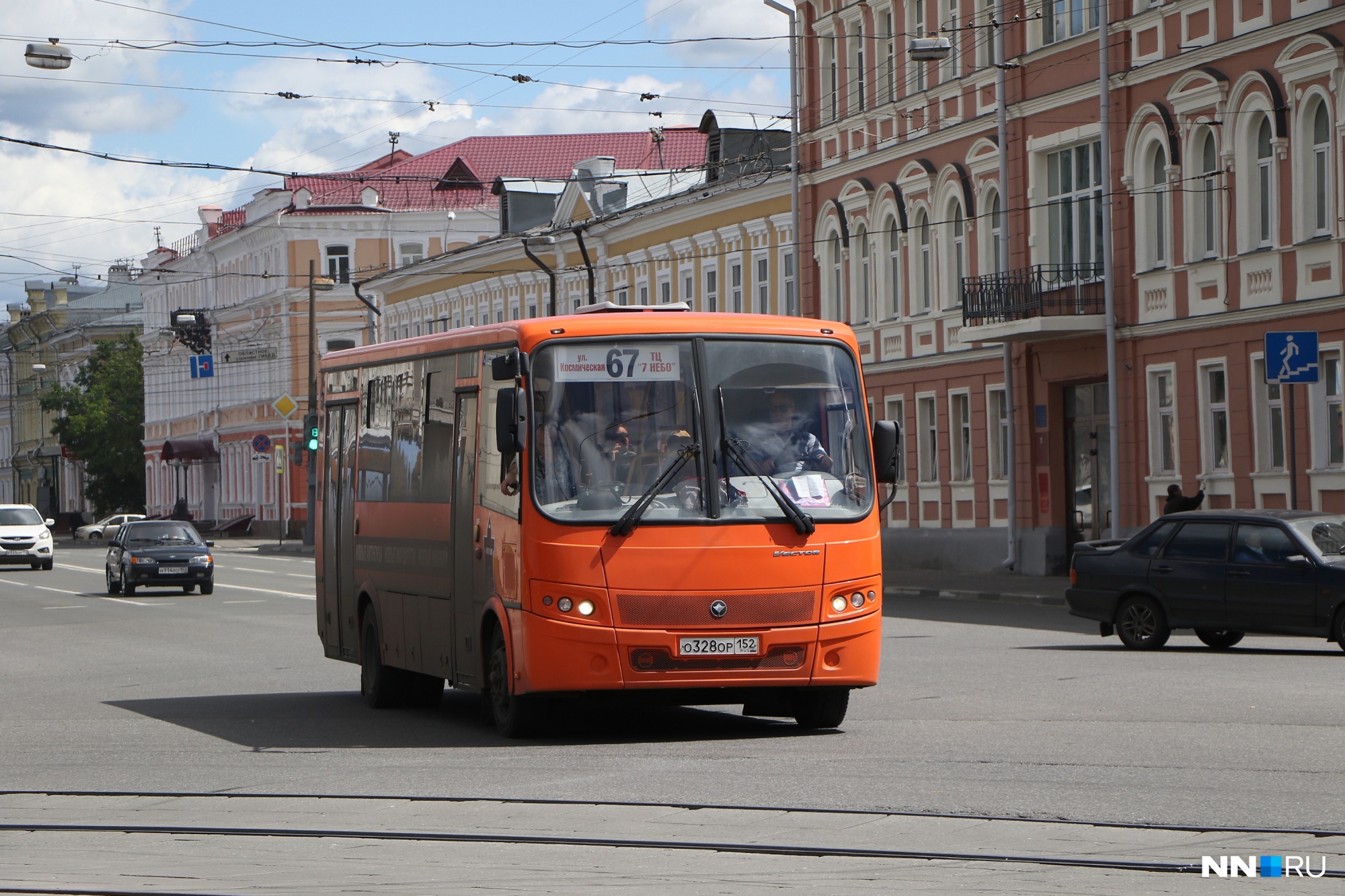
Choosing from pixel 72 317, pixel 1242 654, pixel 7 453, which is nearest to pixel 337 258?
pixel 72 317

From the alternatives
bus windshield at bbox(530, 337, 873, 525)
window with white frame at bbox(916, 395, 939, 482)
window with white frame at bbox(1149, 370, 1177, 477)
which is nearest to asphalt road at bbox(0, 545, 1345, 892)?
bus windshield at bbox(530, 337, 873, 525)

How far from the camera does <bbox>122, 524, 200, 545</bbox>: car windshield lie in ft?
136

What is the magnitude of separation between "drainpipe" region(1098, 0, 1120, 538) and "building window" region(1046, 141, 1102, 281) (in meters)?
0.97

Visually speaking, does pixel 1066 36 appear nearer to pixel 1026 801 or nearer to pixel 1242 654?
pixel 1242 654

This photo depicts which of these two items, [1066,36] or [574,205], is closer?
[1066,36]

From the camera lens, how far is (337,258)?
298 ft

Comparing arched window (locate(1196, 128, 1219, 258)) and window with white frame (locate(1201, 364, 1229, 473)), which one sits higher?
arched window (locate(1196, 128, 1219, 258))

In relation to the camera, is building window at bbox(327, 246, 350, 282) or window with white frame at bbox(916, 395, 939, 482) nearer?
window with white frame at bbox(916, 395, 939, 482)

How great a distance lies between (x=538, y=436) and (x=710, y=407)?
112cm

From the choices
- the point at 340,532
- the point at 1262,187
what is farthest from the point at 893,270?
the point at 340,532

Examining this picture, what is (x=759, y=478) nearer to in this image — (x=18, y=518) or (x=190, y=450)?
(x=18, y=518)

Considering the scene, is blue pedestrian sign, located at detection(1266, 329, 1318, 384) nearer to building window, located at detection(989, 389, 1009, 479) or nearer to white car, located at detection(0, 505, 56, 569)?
building window, located at detection(989, 389, 1009, 479)

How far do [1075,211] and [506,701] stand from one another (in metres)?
25.7

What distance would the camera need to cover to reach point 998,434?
4031cm
